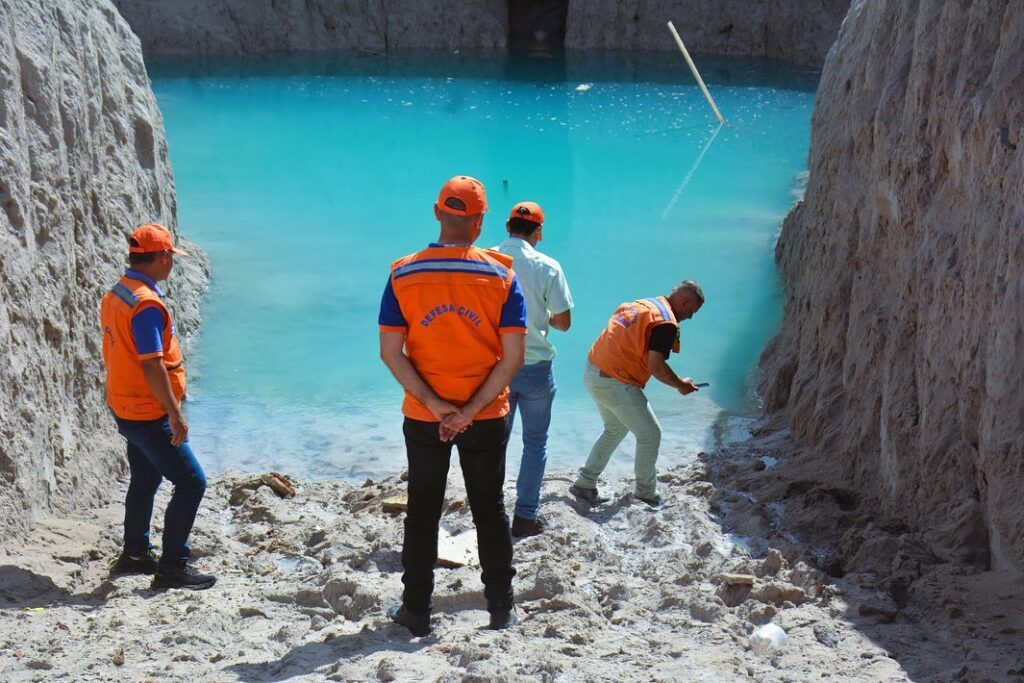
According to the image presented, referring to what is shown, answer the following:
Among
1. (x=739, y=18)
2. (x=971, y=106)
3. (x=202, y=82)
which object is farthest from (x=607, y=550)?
Answer: (x=739, y=18)

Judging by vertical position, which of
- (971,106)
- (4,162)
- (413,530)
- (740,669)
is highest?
(971,106)

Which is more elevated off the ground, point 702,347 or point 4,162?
point 4,162

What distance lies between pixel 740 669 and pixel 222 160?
41.5 feet

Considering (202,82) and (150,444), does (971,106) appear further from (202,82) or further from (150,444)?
(202,82)

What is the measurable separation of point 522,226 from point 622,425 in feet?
4.05

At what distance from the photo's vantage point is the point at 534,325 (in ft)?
17.2

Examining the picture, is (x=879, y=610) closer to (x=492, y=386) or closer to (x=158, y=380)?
(x=492, y=386)

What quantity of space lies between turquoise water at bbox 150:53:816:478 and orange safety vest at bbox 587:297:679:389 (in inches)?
73.0

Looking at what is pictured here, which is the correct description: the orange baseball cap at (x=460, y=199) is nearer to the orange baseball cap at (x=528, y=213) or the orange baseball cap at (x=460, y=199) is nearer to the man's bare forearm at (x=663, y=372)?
the orange baseball cap at (x=528, y=213)

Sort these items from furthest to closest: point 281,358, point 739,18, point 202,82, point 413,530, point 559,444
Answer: point 739,18 < point 202,82 < point 281,358 < point 559,444 < point 413,530

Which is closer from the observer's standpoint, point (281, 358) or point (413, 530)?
point (413, 530)

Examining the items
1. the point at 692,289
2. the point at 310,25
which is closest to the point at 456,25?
the point at 310,25

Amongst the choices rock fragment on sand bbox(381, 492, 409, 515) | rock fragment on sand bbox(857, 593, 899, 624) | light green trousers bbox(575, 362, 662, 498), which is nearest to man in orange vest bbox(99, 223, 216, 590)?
rock fragment on sand bbox(381, 492, 409, 515)

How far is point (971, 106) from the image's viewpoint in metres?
5.04
